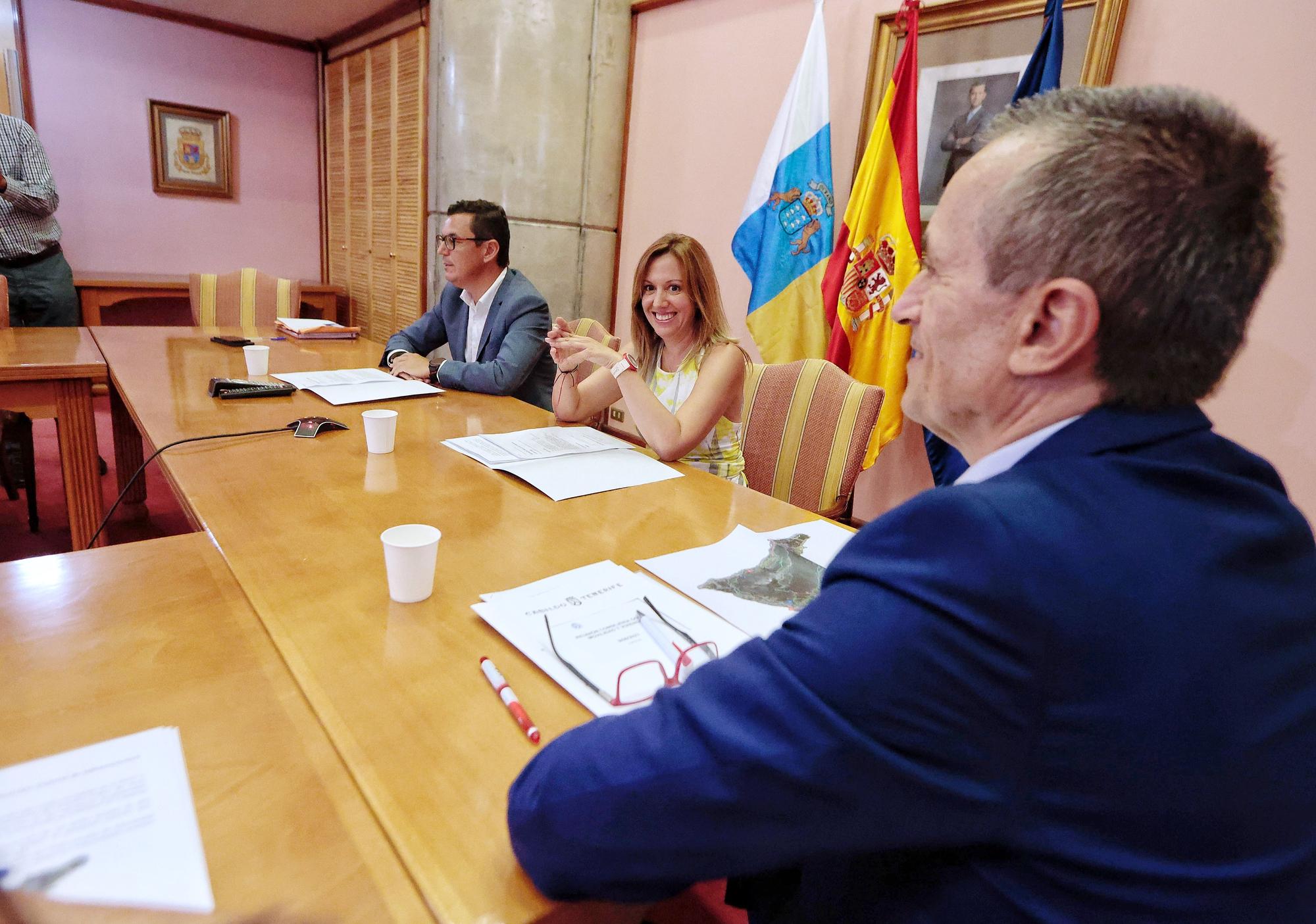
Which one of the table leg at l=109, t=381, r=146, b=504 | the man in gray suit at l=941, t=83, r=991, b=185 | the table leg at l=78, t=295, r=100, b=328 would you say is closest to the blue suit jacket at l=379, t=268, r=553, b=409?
the table leg at l=109, t=381, r=146, b=504

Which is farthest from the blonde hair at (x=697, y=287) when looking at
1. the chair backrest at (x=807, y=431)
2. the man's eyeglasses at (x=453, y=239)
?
the man's eyeglasses at (x=453, y=239)

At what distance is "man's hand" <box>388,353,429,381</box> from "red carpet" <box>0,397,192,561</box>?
0.91 metres

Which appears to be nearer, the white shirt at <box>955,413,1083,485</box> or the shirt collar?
the white shirt at <box>955,413,1083,485</box>

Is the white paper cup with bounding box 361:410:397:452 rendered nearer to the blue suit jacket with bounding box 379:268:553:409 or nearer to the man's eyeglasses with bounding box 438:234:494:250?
the blue suit jacket with bounding box 379:268:553:409

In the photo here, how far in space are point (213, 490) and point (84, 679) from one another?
0.58 meters

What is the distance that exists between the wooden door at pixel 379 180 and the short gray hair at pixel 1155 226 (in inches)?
173

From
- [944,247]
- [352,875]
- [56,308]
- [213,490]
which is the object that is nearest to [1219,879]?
[944,247]

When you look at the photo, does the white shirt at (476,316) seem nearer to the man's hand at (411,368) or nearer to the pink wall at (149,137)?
the man's hand at (411,368)

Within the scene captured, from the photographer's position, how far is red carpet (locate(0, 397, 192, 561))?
8.47ft

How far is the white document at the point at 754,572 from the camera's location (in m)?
0.97

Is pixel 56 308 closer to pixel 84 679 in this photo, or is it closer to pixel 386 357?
pixel 386 357

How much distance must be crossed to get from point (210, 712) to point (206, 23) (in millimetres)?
5892

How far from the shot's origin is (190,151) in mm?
5074

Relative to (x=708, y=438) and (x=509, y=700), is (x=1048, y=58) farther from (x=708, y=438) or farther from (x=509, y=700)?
(x=509, y=700)
